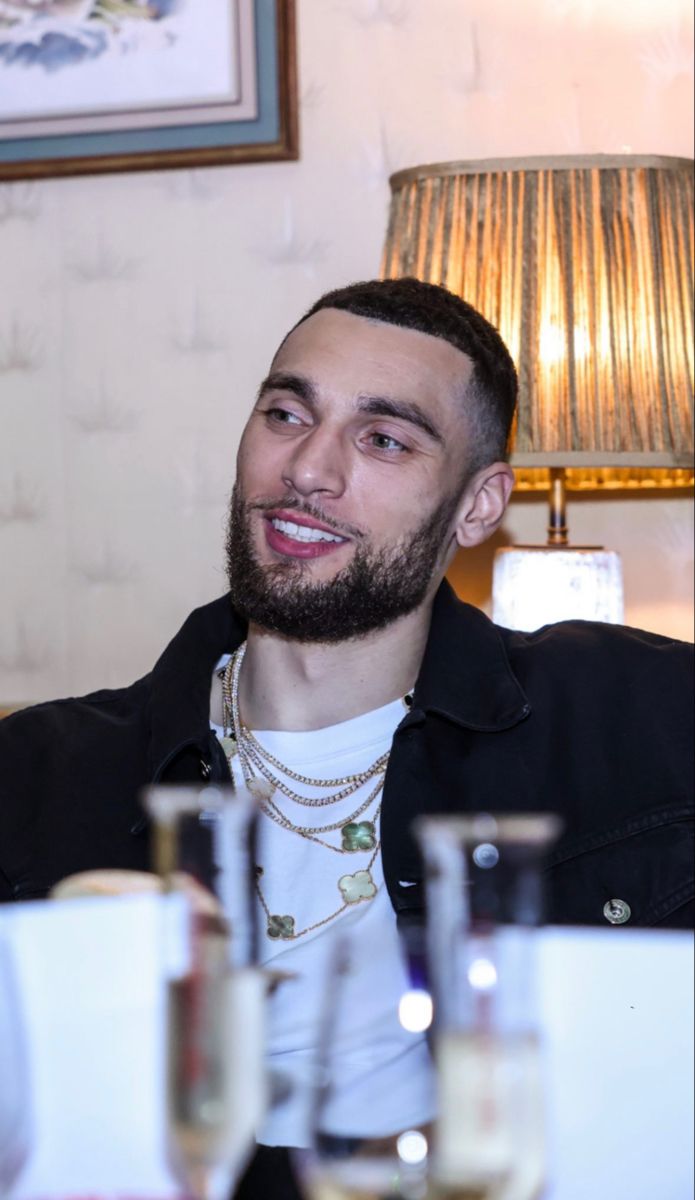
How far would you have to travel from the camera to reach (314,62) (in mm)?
1933

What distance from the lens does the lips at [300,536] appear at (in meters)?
1.30

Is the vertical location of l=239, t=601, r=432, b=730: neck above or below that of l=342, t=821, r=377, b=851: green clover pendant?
above

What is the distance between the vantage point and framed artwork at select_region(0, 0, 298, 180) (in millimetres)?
1923

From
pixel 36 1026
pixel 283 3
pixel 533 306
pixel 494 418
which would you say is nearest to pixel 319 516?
pixel 494 418

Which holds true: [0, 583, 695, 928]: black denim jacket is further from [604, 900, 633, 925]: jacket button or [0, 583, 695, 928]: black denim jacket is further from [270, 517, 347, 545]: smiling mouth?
[270, 517, 347, 545]: smiling mouth

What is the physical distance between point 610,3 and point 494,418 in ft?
2.33

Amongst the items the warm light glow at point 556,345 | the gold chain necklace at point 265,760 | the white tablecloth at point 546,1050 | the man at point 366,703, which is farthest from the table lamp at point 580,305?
the white tablecloth at point 546,1050

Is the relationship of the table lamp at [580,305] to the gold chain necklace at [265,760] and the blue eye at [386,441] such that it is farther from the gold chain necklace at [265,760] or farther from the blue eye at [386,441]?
the gold chain necklace at [265,760]

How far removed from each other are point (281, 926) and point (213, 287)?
3.46 feet

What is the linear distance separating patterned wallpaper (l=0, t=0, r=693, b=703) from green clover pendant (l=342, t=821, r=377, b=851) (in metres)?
0.73

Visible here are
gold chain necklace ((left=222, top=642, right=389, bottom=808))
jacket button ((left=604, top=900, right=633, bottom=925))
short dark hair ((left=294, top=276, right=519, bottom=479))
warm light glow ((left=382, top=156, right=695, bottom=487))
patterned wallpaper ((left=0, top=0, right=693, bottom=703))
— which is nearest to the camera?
jacket button ((left=604, top=900, right=633, bottom=925))

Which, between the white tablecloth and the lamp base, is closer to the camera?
the white tablecloth

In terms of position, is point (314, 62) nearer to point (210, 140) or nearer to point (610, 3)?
point (210, 140)

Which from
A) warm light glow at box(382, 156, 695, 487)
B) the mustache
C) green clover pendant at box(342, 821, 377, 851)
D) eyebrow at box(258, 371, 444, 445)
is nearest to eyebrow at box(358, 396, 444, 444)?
eyebrow at box(258, 371, 444, 445)
